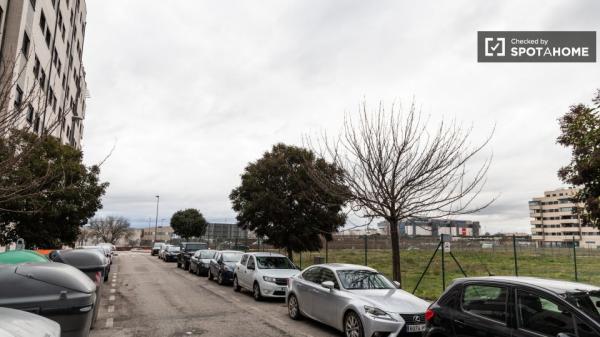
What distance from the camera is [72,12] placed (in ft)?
113

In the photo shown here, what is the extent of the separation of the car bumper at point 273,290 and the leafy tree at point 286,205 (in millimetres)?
5870

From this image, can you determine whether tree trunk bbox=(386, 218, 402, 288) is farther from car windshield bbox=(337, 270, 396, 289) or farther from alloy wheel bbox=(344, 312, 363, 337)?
alloy wheel bbox=(344, 312, 363, 337)

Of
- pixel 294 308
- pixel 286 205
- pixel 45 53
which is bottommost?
pixel 294 308

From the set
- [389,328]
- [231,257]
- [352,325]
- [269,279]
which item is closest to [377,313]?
[389,328]

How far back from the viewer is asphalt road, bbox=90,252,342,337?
330 inches

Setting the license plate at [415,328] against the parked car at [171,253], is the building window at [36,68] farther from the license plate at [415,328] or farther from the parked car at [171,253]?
the license plate at [415,328]

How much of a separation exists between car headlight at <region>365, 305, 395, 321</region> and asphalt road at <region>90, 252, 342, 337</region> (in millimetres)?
1427

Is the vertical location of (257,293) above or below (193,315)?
above

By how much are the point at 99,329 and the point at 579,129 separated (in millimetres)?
9604

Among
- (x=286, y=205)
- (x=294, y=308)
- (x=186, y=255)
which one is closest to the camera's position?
(x=294, y=308)

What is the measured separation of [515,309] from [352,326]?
3.42m

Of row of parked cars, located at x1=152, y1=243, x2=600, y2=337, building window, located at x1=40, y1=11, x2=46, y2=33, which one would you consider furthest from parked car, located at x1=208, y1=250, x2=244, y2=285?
building window, located at x1=40, y1=11, x2=46, y2=33

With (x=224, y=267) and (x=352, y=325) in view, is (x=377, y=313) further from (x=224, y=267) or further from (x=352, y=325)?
(x=224, y=267)

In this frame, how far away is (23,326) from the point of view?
3.21m
